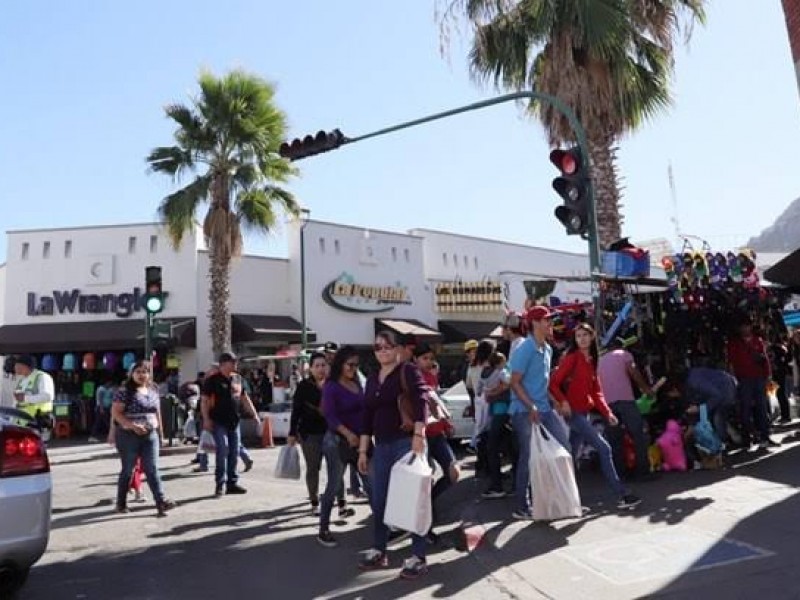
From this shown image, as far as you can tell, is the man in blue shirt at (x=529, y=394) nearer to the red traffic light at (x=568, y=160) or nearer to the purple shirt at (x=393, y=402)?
the purple shirt at (x=393, y=402)

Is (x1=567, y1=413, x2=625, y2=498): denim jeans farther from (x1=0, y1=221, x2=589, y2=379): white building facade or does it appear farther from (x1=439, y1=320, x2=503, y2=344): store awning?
(x1=439, y1=320, x2=503, y2=344): store awning

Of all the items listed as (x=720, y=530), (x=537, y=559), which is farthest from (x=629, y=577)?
(x=720, y=530)

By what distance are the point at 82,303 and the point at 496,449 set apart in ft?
62.1

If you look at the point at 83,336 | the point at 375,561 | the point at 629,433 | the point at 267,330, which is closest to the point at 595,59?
the point at 629,433

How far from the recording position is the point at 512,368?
650cm

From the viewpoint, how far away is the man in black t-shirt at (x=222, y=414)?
923 cm

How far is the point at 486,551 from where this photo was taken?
227 inches

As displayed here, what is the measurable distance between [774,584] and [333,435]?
12.4 ft

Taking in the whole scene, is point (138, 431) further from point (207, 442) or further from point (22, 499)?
point (22, 499)

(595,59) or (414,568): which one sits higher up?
(595,59)

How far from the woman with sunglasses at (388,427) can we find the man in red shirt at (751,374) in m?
5.54

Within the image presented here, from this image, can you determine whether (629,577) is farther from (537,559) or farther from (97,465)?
(97,465)

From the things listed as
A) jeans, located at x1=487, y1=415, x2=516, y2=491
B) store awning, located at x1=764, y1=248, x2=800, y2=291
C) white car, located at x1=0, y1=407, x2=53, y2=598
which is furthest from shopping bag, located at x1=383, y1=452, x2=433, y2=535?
store awning, located at x1=764, y1=248, x2=800, y2=291

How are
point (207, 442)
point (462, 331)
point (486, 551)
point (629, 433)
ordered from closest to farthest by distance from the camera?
point (486, 551), point (629, 433), point (207, 442), point (462, 331)
